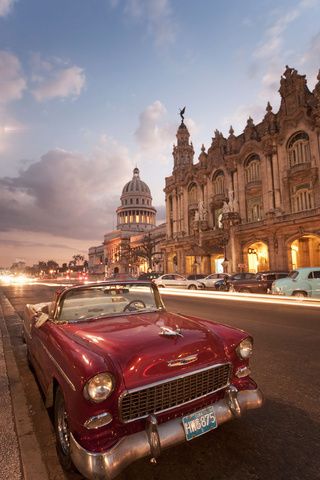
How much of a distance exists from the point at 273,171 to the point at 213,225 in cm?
1194

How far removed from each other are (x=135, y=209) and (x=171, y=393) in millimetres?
138160

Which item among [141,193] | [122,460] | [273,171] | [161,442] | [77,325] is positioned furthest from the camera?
[141,193]

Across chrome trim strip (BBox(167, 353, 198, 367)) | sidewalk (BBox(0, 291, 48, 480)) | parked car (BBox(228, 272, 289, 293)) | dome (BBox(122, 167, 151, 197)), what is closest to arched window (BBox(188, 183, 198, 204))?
parked car (BBox(228, 272, 289, 293))

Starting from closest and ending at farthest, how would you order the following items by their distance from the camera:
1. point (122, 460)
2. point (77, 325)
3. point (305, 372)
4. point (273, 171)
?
point (122, 460) → point (77, 325) → point (305, 372) → point (273, 171)

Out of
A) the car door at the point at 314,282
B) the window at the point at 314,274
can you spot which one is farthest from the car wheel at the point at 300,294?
the window at the point at 314,274

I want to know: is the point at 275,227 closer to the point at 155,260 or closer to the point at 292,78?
the point at 292,78

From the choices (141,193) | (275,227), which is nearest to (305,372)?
(275,227)

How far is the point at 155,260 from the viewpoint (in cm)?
8619

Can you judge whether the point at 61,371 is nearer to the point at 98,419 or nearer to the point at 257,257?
the point at 98,419

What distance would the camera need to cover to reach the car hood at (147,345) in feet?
8.39

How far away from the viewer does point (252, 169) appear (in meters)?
39.6

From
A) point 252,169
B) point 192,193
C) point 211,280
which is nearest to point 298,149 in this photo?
point 252,169

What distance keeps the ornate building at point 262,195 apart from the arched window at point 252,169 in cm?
1

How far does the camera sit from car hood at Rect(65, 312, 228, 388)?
2.56 meters
